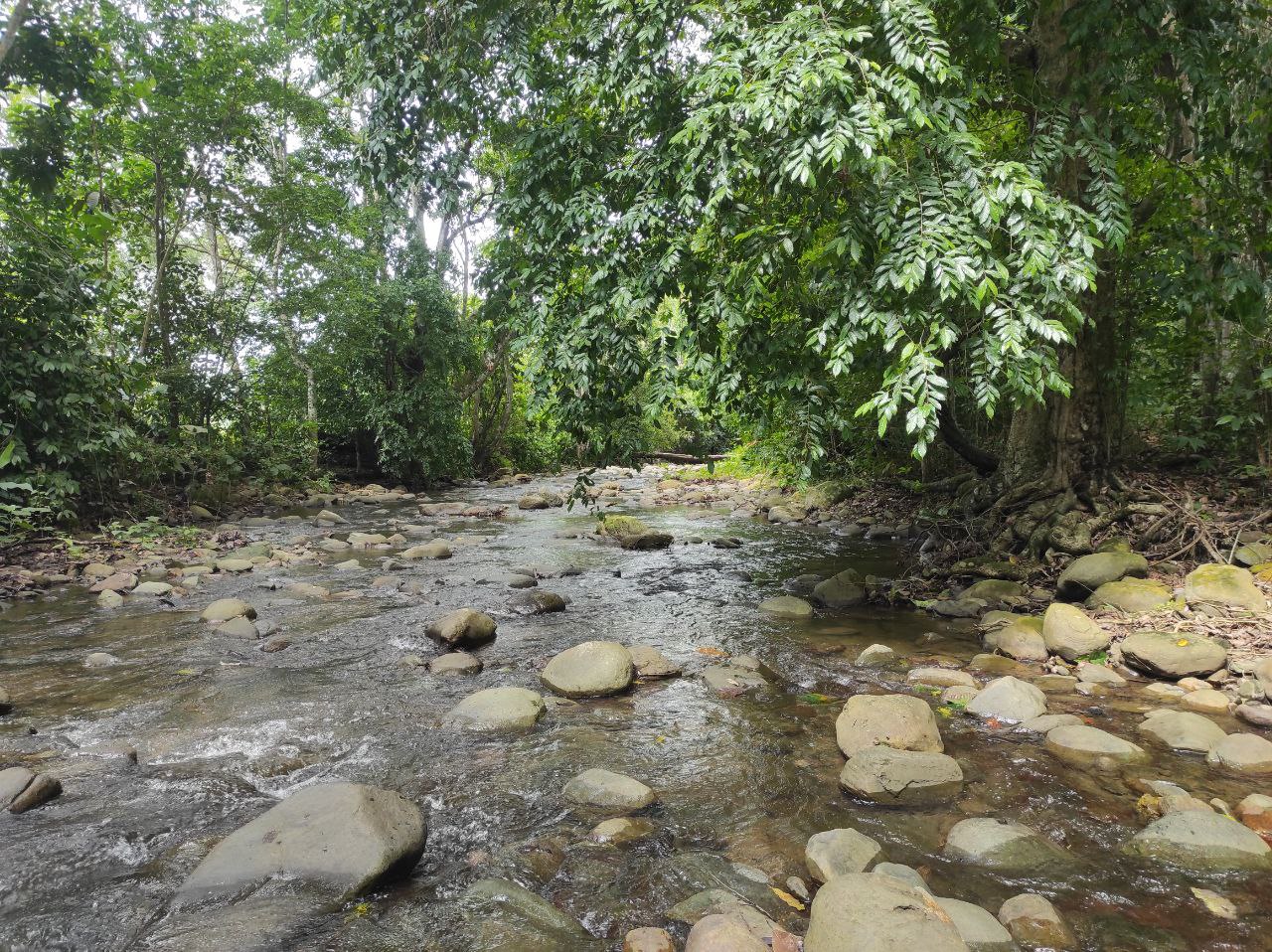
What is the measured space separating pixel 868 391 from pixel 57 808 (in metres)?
8.50

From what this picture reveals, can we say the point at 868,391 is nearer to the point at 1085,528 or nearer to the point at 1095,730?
the point at 1085,528

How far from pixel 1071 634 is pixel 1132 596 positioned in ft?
2.50

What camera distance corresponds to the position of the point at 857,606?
627 centimetres

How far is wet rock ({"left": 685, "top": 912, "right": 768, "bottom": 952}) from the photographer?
2.00 meters

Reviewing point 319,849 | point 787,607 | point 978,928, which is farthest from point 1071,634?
point 319,849

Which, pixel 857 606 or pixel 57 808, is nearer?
pixel 57 808

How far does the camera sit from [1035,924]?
7.02 ft

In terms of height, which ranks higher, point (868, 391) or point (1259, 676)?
point (868, 391)

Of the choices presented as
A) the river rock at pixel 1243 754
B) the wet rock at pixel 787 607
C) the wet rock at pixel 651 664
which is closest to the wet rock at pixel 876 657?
the wet rock at pixel 787 607

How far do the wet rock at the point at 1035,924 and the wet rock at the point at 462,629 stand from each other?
3929 millimetres

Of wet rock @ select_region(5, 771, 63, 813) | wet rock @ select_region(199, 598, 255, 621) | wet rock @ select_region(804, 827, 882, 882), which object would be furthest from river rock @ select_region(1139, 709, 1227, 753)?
wet rock @ select_region(199, 598, 255, 621)

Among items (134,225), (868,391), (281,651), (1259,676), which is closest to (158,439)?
(134,225)

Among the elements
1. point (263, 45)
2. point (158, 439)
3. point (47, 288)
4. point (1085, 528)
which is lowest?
point (1085, 528)

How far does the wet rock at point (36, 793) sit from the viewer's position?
280 centimetres
